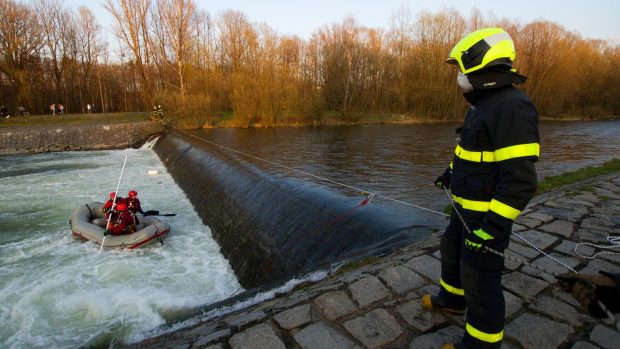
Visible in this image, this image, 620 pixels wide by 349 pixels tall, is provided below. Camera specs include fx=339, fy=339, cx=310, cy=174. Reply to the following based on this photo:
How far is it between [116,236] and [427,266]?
730 cm

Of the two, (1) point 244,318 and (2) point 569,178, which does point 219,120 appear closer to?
(2) point 569,178

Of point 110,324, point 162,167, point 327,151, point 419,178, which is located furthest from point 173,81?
point 110,324

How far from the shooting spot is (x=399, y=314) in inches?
116

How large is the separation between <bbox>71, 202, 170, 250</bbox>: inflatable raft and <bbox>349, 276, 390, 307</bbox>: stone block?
255 inches

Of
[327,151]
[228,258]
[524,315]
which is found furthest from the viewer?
[327,151]

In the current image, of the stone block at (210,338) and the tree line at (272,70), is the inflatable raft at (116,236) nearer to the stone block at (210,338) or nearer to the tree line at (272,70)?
the stone block at (210,338)

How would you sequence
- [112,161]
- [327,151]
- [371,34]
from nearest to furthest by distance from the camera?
[327,151]
[112,161]
[371,34]

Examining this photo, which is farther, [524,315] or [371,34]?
[371,34]

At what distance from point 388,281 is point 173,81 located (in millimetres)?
41154

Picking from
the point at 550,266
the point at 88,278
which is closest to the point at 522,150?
the point at 550,266

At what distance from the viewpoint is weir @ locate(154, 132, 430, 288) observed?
557cm

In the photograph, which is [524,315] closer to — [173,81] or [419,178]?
[419,178]

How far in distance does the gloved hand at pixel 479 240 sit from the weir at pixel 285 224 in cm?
237

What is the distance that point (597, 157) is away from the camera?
14.9 metres
